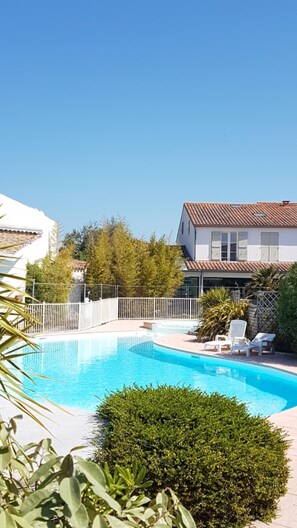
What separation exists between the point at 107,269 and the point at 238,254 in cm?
1027

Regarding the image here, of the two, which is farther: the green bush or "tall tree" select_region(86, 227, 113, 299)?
"tall tree" select_region(86, 227, 113, 299)

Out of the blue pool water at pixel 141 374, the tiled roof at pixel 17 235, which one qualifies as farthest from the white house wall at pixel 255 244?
the blue pool water at pixel 141 374

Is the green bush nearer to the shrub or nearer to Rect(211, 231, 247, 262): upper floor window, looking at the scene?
the shrub

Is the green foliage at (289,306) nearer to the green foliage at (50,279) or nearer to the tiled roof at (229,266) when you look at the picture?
the green foliage at (50,279)

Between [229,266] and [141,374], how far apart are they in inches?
835

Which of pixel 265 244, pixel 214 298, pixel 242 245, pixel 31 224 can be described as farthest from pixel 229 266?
pixel 214 298

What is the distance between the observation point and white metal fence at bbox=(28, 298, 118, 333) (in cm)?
2402

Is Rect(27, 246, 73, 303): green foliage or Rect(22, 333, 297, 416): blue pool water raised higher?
Rect(27, 246, 73, 303): green foliage

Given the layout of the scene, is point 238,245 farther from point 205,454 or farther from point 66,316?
point 205,454

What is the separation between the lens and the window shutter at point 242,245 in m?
38.3

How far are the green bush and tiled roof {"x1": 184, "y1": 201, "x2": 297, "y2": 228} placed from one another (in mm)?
32808

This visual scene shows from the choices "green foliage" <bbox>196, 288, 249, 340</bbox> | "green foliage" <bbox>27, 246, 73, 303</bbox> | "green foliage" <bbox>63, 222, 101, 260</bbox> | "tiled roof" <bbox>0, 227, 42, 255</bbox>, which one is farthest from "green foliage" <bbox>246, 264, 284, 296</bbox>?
"green foliage" <bbox>63, 222, 101, 260</bbox>

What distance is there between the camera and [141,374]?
1727 centimetres

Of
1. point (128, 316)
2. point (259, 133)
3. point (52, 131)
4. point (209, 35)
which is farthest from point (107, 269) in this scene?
point (209, 35)
